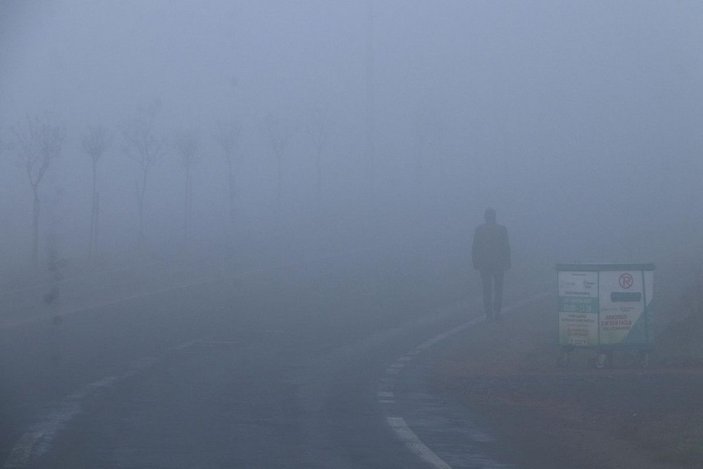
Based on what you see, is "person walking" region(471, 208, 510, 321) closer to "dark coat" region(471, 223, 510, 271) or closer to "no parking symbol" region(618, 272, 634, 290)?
"dark coat" region(471, 223, 510, 271)

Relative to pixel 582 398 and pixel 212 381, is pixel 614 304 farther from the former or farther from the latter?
pixel 212 381

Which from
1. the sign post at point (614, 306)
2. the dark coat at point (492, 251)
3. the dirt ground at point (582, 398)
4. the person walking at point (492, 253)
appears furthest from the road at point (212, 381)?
the sign post at point (614, 306)

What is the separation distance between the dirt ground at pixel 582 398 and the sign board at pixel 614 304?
0.42 meters

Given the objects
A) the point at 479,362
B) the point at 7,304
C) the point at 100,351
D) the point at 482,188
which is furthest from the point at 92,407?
the point at 482,188

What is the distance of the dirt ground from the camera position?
30.7 feet

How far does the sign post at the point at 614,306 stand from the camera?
46.5 feet

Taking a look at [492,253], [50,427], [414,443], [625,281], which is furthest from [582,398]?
[492,253]

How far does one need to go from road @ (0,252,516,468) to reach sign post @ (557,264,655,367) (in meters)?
2.64

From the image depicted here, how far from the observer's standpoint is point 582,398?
12.0m

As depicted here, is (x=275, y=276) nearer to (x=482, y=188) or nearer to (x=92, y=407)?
(x=92, y=407)

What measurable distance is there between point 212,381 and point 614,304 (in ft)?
16.8

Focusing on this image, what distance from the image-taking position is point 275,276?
1204 inches

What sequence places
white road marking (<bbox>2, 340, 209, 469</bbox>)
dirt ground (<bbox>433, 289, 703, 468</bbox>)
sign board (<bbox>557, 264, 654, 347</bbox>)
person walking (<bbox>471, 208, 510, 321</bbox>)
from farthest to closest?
person walking (<bbox>471, 208, 510, 321</bbox>)
sign board (<bbox>557, 264, 654, 347</bbox>)
dirt ground (<bbox>433, 289, 703, 468</bbox>)
white road marking (<bbox>2, 340, 209, 469</bbox>)

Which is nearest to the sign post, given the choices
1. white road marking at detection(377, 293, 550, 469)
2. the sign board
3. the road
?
the sign board
